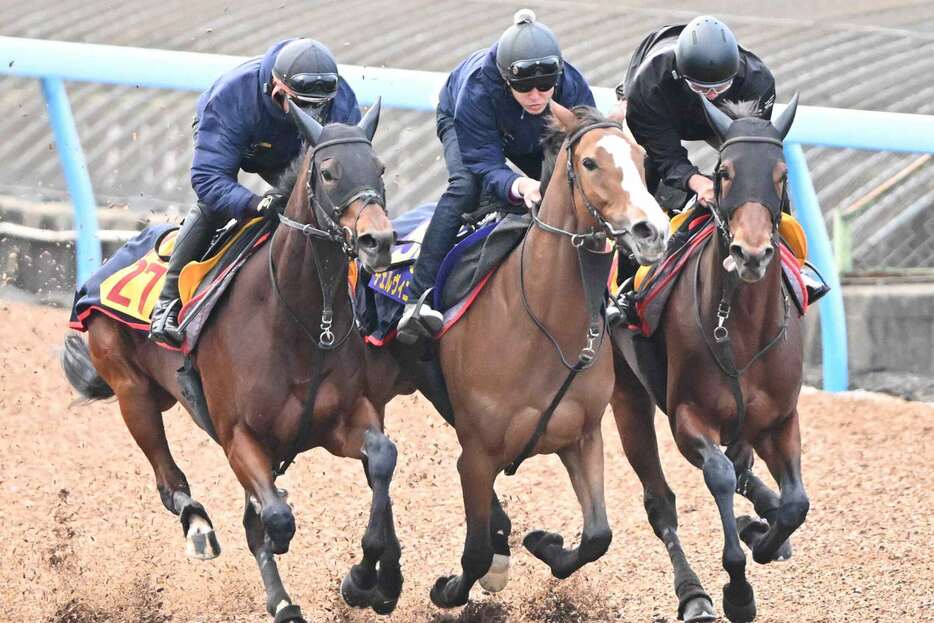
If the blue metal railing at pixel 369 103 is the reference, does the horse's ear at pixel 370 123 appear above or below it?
above

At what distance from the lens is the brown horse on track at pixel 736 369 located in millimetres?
5617

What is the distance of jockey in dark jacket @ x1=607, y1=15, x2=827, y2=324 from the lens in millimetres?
6074

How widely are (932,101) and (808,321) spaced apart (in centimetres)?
259

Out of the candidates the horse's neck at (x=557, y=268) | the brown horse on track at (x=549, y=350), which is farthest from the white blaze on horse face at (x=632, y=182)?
the horse's neck at (x=557, y=268)

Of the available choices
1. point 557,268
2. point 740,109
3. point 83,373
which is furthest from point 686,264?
point 83,373

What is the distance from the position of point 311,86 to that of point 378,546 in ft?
5.50

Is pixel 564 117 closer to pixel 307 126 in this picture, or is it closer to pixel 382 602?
pixel 307 126

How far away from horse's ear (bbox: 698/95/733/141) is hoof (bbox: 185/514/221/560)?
256 cm

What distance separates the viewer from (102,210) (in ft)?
35.9

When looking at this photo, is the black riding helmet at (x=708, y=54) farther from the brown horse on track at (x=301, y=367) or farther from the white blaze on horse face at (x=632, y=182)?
the brown horse on track at (x=301, y=367)

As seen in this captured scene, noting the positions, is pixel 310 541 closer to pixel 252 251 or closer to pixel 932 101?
pixel 252 251

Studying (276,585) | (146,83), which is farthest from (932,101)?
(276,585)

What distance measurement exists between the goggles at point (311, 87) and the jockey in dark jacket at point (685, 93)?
3.63ft

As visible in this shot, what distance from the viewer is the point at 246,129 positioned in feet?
20.4
